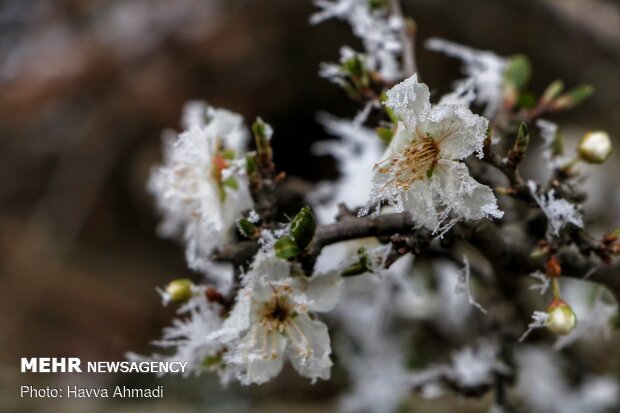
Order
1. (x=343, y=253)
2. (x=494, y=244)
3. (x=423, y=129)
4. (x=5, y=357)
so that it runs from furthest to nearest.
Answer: (x=5, y=357), (x=343, y=253), (x=494, y=244), (x=423, y=129)

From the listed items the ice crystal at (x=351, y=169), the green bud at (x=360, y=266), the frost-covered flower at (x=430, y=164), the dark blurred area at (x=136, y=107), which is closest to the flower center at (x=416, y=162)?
the frost-covered flower at (x=430, y=164)

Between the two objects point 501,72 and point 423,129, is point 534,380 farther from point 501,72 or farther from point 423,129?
point 423,129

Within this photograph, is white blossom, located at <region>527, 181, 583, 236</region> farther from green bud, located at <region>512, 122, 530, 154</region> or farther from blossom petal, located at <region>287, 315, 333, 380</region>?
blossom petal, located at <region>287, 315, 333, 380</region>

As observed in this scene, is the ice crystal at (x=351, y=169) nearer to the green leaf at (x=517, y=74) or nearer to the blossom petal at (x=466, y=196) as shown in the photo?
the green leaf at (x=517, y=74)

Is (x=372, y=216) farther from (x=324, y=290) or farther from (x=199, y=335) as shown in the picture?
(x=199, y=335)

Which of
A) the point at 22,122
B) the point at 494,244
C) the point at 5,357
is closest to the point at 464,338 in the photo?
the point at 494,244

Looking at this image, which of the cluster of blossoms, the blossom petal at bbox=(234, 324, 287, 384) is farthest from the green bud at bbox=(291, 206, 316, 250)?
the blossom petal at bbox=(234, 324, 287, 384)
